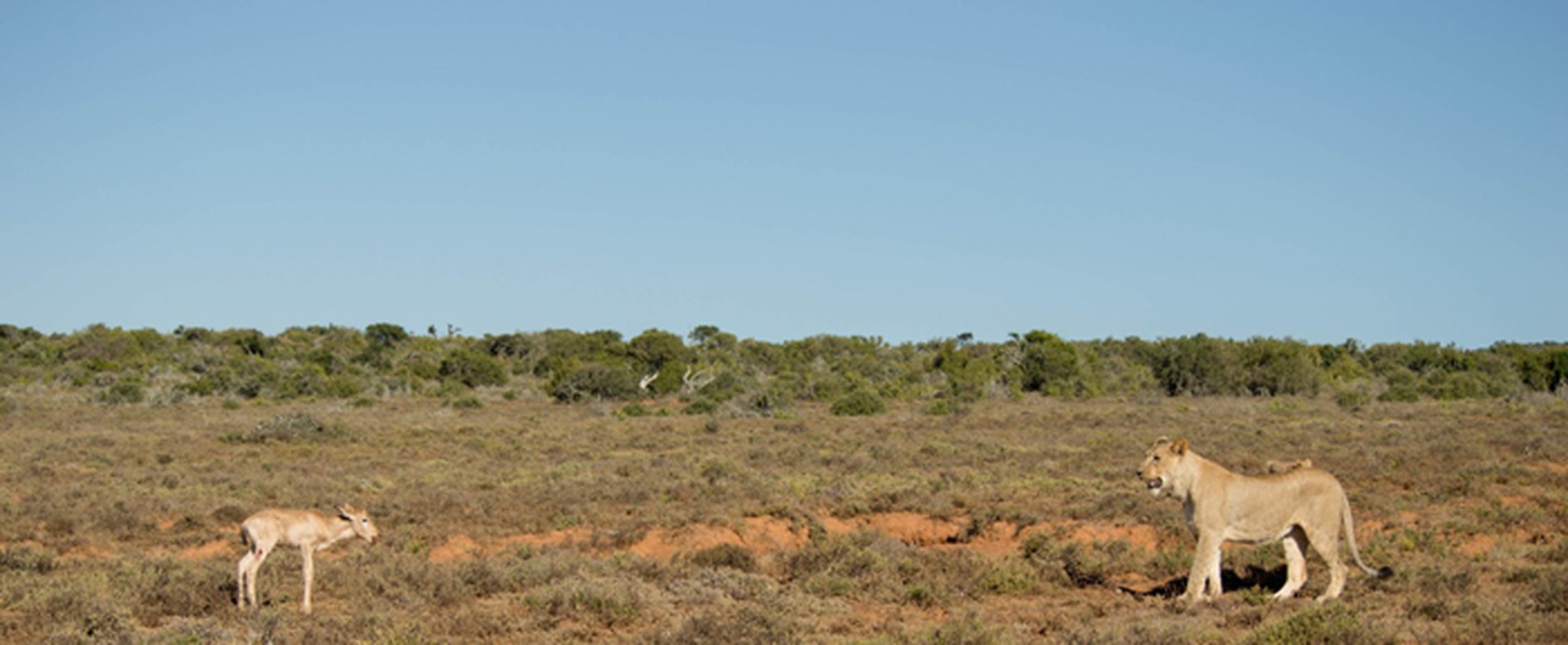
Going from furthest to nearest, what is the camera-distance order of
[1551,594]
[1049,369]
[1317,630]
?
[1049,369]
[1551,594]
[1317,630]

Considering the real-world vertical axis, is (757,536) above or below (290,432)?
below

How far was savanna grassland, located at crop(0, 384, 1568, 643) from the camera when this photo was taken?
10008 millimetres

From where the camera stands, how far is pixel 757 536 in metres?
16.1

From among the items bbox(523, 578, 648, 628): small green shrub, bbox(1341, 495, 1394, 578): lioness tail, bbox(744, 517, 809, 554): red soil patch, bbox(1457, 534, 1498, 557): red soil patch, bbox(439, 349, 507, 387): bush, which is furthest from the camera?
bbox(439, 349, 507, 387): bush

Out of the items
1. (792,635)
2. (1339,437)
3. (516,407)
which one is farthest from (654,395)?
(792,635)

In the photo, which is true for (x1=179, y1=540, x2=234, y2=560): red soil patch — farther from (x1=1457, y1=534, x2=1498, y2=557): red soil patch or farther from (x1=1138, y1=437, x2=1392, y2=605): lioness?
(x1=1457, y1=534, x2=1498, y2=557): red soil patch

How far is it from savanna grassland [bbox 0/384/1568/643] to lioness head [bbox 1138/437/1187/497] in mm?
1071

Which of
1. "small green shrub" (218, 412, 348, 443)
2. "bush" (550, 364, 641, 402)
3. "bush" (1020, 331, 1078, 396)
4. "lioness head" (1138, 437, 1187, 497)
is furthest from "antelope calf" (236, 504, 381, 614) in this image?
"bush" (1020, 331, 1078, 396)

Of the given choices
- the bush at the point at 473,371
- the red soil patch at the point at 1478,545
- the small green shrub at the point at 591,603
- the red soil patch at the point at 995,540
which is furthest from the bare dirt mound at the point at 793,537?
the bush at the point at 473,371

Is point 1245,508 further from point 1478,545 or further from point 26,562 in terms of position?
point 26,562

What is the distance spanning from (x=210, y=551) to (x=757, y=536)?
275 inches

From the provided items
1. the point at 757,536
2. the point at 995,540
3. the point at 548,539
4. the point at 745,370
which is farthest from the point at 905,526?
the point at 745,370

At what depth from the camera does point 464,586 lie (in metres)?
11.7

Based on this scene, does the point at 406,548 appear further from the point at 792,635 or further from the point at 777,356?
the point at 777,356
